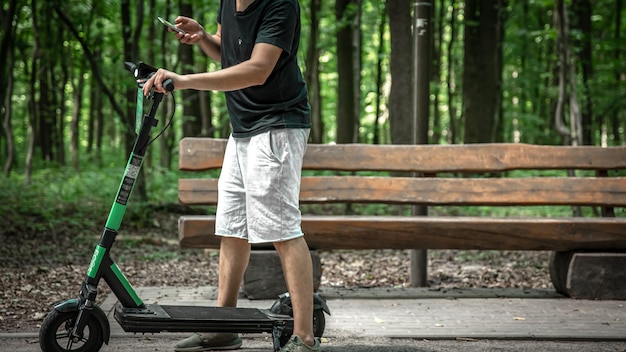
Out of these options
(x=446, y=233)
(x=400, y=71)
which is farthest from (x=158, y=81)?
(x=400, y=71)

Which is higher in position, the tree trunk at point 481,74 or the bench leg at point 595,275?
the tree trunk at point 481,74

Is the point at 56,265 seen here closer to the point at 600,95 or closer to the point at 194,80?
the point at 194,80

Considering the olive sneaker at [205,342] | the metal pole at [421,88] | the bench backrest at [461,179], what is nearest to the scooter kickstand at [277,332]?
the olive sneaker at [205,342]

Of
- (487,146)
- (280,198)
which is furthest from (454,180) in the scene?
Result: (280,198)

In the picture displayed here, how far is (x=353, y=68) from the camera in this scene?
1512 cm

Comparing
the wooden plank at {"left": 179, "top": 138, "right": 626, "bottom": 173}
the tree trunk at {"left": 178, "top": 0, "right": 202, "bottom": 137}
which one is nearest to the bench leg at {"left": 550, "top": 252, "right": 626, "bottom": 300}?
the wooden plank at {"left": 179, "top": 138, "right": 626, "bottom": 173}

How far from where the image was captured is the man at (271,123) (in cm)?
373

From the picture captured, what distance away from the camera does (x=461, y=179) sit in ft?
19.7

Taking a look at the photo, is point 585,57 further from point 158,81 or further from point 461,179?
point 158,81

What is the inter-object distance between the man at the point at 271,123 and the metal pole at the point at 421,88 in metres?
2.68

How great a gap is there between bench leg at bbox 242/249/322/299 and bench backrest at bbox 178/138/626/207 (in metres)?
0.54

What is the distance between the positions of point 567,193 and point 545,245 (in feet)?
1.57

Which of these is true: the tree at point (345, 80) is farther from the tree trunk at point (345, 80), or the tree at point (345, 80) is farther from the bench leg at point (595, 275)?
the bench leg at point (595, 275)

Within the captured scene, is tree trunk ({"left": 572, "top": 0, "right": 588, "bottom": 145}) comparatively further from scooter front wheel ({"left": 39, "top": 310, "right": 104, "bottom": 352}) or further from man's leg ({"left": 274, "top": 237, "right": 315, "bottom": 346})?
scooter front wheel ({"left": 39, "top": 310, "right": 104, "bottom": 352})
